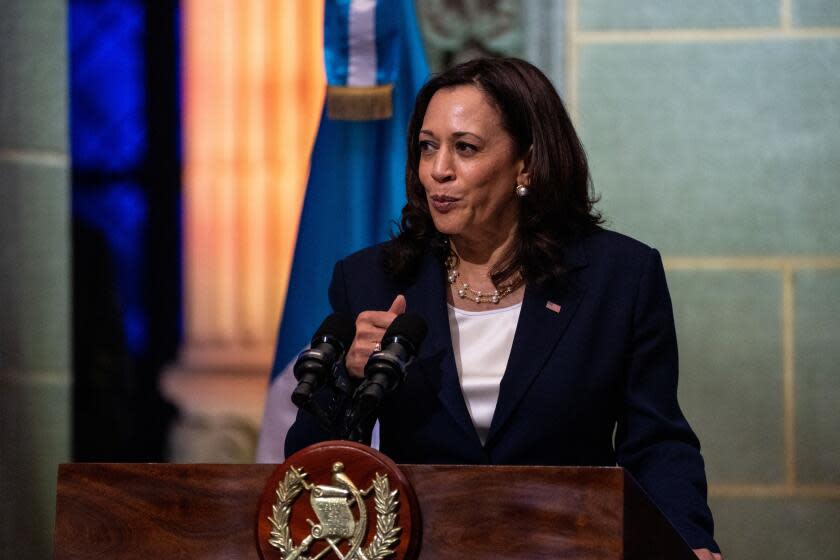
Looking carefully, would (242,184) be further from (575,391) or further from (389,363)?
(389,363)

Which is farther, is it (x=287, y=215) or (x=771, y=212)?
(x=287, y=215)

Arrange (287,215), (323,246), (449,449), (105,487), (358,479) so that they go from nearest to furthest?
(358,479) < (105,487) < (449,449) < (323,246) < (287,215)

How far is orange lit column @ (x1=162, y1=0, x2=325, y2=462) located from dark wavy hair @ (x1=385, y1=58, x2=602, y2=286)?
1836 mm

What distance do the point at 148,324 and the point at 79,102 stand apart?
954 mm

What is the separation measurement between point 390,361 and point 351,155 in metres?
1.95

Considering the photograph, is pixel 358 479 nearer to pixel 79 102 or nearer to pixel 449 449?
pixel 449 449

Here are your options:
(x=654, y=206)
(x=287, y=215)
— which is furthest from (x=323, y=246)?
(x=654, y=206)

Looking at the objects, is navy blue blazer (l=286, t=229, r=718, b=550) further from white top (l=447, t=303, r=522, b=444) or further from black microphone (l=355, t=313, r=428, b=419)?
black microphone (l=355, t=313, r=428, b=419)

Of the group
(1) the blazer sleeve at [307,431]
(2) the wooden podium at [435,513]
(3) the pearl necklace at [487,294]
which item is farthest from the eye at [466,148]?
(2) the wooden podium at [435,513]

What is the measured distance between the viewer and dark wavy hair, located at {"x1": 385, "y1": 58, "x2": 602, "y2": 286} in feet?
8.82

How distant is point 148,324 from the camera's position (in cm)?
466

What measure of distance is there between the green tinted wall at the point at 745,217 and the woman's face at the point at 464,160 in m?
1.33

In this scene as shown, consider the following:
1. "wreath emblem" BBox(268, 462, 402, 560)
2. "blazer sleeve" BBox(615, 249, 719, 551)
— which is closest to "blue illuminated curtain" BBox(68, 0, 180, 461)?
"blazer sleeve" BBox(615, 249, 719, 551)

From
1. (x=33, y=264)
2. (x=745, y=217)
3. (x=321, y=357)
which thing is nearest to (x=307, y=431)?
(x=321, y=357)
